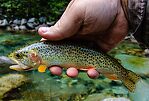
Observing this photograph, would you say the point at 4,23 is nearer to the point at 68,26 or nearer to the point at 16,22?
the point at 16,22

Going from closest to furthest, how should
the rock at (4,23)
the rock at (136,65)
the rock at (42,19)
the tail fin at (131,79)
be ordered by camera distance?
the tail fin at (131,79), the rock at (136,65), the rock at (4,23), the rock at (42,19)

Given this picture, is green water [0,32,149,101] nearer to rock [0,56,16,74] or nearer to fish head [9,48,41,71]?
rock [0,56,16,74]

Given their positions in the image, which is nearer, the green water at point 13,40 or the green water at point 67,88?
the green water at point 67,88

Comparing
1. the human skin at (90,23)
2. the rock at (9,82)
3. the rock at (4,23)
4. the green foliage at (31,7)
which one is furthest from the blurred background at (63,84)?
the green foliage at (31,7)

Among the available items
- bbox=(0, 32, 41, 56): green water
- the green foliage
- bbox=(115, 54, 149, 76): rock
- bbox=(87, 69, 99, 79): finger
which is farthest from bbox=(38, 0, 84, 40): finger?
the green foliage

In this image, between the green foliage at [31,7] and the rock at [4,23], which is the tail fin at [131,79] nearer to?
the rock at [4,23]

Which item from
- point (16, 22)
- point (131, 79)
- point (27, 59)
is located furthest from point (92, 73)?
point (16, 22)

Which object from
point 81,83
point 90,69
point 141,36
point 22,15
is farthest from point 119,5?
point 22,15

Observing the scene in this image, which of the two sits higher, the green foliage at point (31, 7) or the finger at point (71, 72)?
the finger at point (71, 72)
